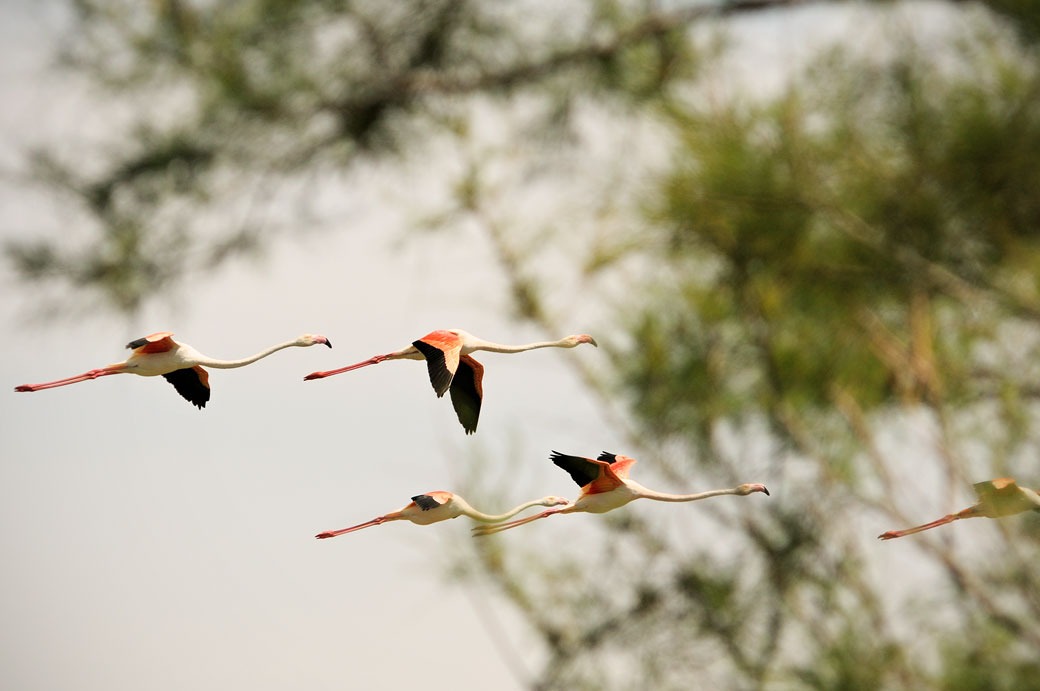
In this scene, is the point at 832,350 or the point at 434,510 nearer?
the point at 434,510

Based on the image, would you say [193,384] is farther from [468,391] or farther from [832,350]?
[832,350]

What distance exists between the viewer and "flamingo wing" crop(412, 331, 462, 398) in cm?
19

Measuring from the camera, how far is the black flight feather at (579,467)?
23cm

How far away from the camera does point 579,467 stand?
0.23m

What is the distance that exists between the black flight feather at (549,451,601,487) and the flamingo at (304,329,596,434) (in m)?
0.02

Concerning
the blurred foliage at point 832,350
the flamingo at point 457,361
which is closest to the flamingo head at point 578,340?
the flamingo at point 457,361

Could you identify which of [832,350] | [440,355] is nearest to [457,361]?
[440,355]

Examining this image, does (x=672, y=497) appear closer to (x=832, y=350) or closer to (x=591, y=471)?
(x=591, y=471)

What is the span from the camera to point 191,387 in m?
0.24

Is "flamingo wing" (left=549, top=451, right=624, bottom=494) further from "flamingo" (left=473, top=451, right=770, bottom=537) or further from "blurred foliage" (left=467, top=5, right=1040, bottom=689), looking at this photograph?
"blurred foliage" (left=467, top=5, right=1040, bottom=689)

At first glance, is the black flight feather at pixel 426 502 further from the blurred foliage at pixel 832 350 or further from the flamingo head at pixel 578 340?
the blurred foliage at pixel 832 350

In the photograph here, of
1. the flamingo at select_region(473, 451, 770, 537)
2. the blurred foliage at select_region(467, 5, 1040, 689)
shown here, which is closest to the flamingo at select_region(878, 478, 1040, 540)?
the flamingo at select_region(473, 451, 770, 537)

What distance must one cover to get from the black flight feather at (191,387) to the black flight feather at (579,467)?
0.07 m

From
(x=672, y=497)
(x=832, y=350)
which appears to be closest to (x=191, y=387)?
(x=672, y=497)
